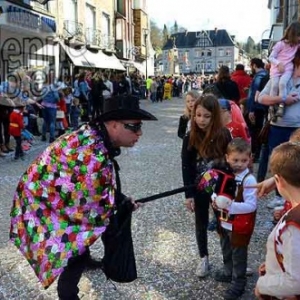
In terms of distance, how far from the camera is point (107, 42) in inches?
1256

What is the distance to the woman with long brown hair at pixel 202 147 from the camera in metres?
3.37

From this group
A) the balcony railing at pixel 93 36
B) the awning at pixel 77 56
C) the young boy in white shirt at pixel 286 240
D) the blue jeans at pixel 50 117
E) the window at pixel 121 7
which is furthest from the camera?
the window at pixel 121 7

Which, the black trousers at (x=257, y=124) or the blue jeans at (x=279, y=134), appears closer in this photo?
the blue jeans at (x=279, y=134)

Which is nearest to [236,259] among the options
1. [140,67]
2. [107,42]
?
[107,42]

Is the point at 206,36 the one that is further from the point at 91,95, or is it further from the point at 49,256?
the point at 49,256

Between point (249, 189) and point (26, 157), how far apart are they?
662cm

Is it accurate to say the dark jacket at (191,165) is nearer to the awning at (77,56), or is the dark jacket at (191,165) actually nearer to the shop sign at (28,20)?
the shop sign at (28,20)

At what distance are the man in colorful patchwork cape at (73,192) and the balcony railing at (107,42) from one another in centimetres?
2853

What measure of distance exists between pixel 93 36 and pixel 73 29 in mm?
3569

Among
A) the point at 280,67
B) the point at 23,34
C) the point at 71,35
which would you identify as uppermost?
the point at 71,35

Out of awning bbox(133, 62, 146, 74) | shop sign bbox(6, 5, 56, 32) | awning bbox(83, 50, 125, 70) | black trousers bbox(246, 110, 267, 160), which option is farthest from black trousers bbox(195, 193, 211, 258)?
awning bbox(133, 62, 146, 74)

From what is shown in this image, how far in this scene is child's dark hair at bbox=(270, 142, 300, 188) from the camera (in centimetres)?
181

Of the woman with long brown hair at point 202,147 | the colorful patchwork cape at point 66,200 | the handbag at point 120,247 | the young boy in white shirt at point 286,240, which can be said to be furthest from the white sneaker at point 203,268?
the young boy in white shirt at point 286,240

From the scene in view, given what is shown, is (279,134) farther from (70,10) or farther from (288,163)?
(70,10)
